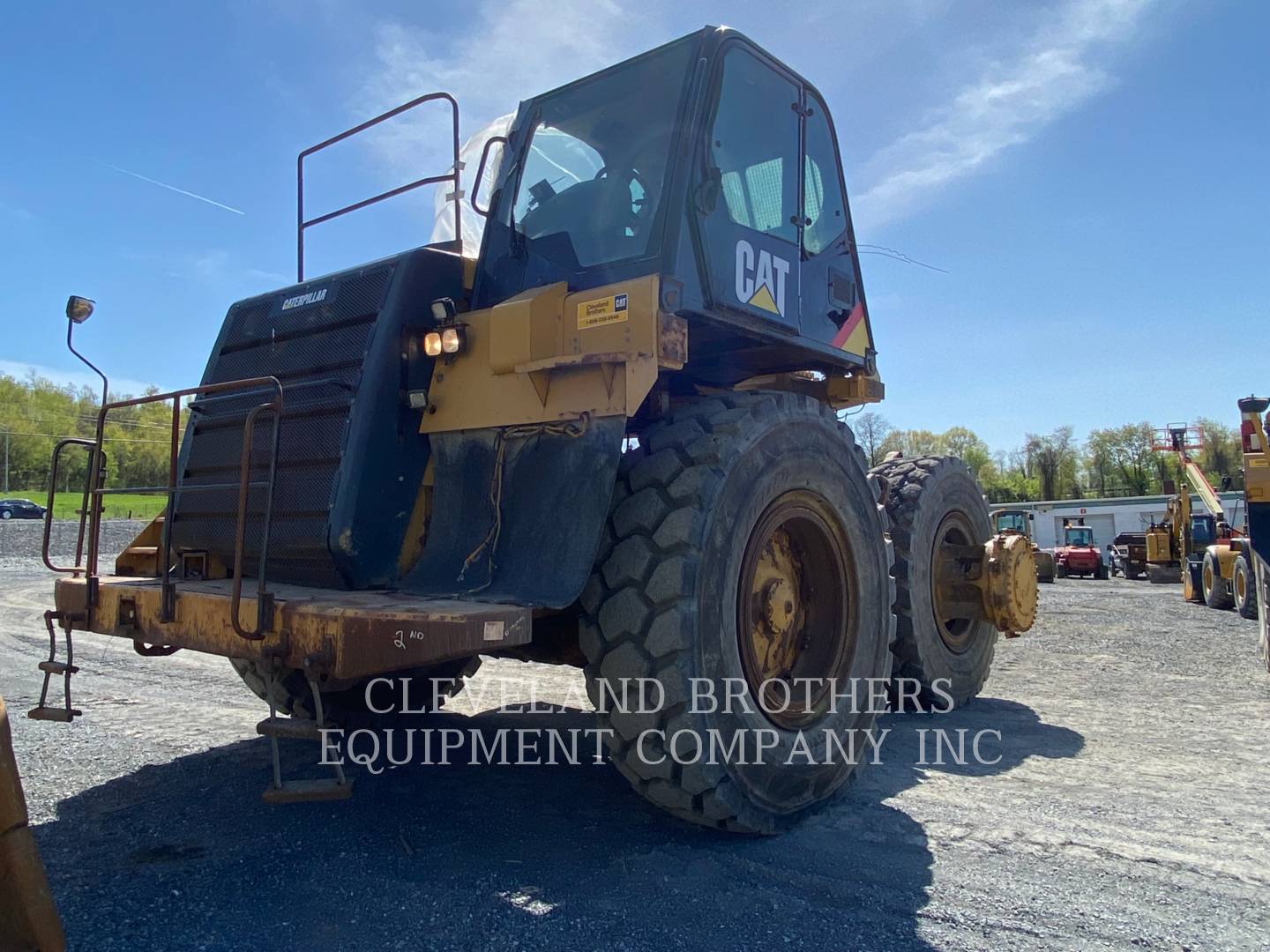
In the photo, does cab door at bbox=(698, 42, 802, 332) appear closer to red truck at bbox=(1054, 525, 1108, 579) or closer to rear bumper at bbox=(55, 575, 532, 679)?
rear bumper at bbox=(55, 575, 532, 679)

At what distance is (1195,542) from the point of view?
22.1 m

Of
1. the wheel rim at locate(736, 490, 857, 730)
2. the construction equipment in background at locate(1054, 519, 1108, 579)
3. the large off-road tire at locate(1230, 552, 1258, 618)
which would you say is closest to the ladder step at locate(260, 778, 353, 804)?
the wheel rim at locate(736, 490, 857, 730)

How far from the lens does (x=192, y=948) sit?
2.58 m

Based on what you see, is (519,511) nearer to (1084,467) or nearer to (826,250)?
(826,250)

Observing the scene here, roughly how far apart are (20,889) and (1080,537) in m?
33.5

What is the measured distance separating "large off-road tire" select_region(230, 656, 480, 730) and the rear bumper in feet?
3.31

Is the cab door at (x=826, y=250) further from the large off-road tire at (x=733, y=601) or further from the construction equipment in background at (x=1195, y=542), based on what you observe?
the construction equipment in background at (x=1195, y=542)

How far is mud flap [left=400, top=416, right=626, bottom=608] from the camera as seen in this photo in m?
3.28

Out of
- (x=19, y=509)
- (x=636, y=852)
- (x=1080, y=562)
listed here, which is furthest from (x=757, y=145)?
(x=19, y=509)

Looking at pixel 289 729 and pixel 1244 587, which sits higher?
pixel 289 729

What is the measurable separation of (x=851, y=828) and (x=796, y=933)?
3.56 ft

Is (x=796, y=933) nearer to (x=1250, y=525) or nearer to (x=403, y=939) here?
(x=403, y=939)

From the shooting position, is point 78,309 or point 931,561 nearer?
point 78,309

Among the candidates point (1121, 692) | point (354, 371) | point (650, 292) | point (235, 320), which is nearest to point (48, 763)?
point (235, 320)
